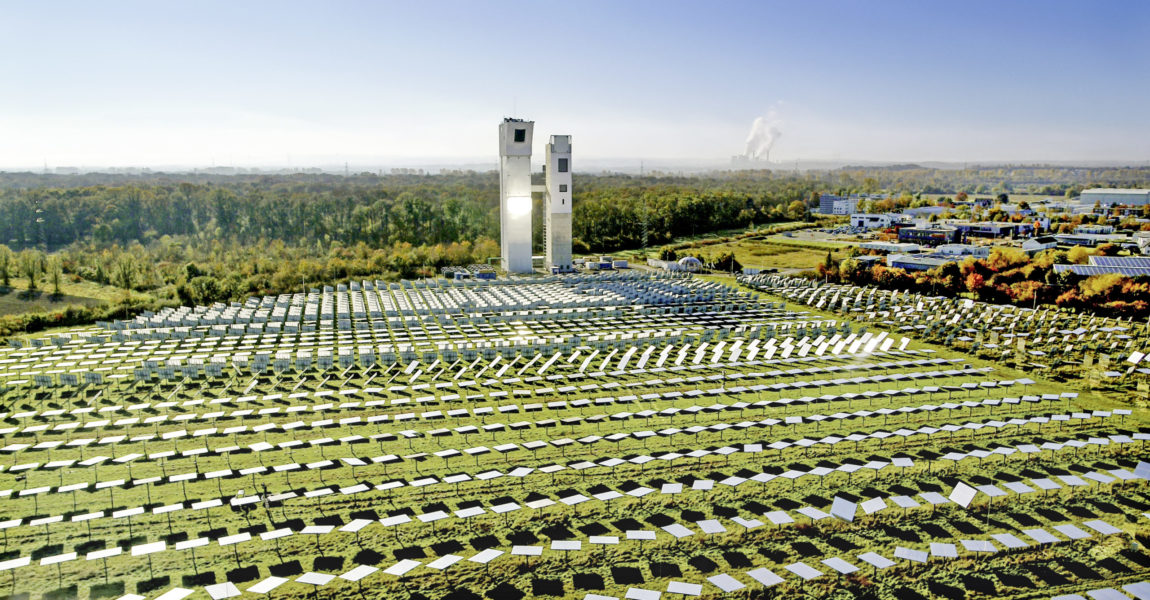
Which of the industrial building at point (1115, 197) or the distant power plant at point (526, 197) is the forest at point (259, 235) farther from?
the industrial building at point (1115, 197)

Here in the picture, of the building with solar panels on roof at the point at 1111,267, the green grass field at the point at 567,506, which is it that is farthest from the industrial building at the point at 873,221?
the green grass field at the point at 567,506

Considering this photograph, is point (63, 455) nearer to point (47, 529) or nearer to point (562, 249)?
point (47, 529)

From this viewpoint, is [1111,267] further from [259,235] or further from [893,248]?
[259,235]

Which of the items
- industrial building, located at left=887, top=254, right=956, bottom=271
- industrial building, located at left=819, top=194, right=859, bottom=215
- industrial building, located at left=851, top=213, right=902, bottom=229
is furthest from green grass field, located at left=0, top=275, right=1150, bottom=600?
industrial building, located at left=819, top=194, right=859, bottom=215

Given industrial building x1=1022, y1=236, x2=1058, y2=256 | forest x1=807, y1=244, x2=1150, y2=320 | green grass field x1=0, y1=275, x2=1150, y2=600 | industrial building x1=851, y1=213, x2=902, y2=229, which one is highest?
industrial building x1=851, y1=213, x2=902, y2=229

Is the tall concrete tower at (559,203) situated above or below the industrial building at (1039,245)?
above

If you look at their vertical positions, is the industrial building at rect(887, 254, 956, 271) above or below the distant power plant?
below

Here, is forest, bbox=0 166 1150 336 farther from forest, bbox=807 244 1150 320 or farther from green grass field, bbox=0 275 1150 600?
forest, bbox=807 244 1150 320

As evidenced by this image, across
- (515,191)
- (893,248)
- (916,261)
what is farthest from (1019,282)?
(515,191)
